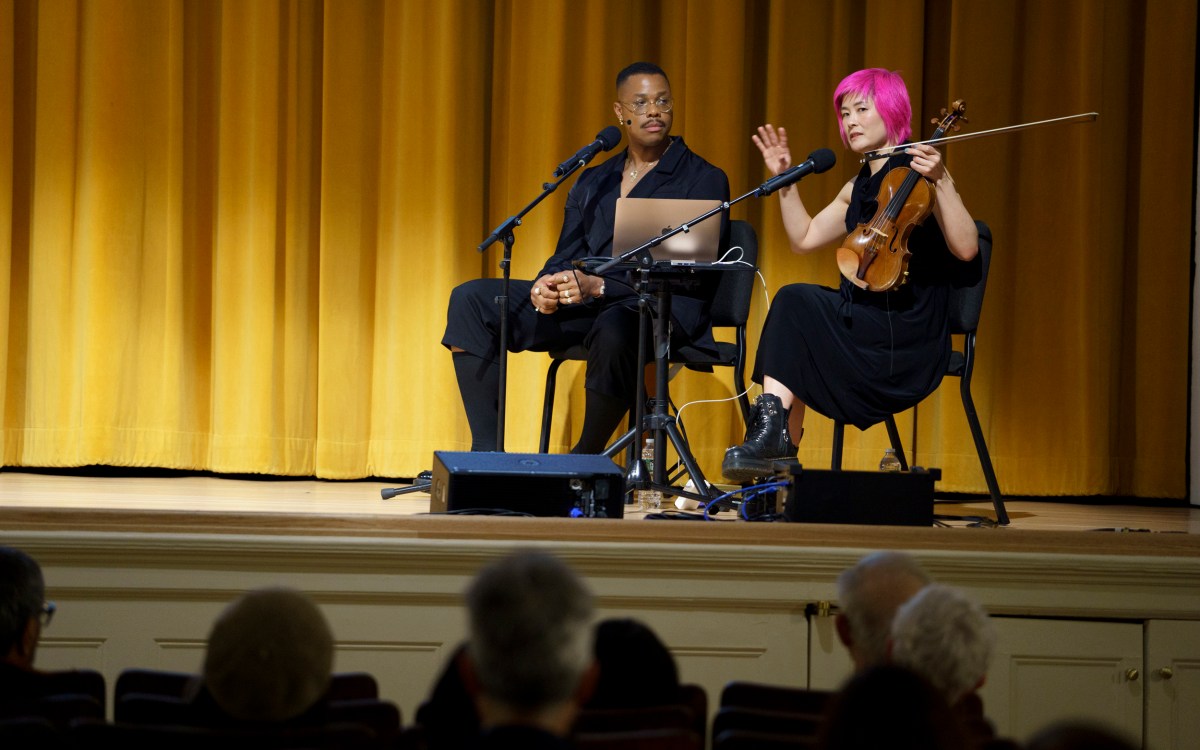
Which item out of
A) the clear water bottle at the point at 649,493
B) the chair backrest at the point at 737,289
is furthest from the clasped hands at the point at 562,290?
the clear water bottle at the point at 649,493

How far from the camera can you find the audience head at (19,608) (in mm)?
1595

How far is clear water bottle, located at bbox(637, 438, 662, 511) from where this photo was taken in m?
3.29

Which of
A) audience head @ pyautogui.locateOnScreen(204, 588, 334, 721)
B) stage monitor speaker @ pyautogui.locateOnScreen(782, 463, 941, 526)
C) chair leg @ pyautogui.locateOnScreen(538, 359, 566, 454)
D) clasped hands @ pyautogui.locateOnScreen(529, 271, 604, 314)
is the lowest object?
audience head @ pyautogui.locateOnScreen(204, 588, 334, 721)

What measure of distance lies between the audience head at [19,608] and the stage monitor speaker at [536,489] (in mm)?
1105

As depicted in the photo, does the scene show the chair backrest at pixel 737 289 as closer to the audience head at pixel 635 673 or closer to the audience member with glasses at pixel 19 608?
the audience head at pixel 635 673

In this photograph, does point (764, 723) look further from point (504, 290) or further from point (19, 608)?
point (504, 290)

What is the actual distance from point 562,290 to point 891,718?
2.54 m

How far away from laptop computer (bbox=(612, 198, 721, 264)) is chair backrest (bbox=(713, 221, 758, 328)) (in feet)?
0.80

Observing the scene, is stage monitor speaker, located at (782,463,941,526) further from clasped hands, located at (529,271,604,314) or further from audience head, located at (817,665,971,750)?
audience head, located at (817,665,971,750)

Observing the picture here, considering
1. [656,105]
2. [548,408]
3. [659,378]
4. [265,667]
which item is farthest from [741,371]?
[265,667]

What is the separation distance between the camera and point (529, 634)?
1171mm

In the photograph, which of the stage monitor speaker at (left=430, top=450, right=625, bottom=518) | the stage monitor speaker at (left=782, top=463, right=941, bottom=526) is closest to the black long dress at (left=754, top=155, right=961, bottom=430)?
the stage monitor speaker at (left=782, top=463, right=941, bottom=526)

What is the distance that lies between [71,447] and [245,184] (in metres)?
1.07

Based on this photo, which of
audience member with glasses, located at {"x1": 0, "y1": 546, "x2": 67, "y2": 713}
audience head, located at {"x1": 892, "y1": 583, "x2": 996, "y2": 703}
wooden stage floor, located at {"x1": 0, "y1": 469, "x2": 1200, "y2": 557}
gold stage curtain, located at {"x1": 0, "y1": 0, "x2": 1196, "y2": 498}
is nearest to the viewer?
audience head, located at {"x1": 892, "y1": 583, "x2": 996, "y2": 703}
